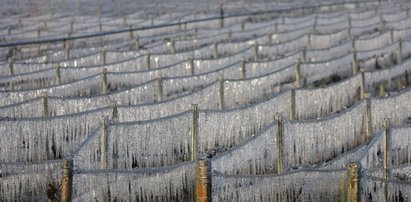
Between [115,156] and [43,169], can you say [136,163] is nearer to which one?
[115,156]

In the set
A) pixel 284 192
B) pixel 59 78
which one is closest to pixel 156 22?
pixel 59 78

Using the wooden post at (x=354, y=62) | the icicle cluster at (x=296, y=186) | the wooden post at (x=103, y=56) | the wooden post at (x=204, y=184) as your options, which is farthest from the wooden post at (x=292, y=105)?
the wooden post at (x=103, y=56)

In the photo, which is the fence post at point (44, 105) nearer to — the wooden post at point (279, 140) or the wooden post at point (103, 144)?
the wooden post at point (103, 144)

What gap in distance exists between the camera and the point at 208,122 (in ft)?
36.1

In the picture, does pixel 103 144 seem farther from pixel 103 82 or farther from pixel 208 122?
pixel 103 82

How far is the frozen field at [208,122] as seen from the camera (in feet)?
26.4

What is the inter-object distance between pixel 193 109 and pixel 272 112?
192 centimetres

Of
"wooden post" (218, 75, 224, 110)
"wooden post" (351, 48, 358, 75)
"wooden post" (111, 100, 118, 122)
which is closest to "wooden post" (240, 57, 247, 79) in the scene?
"wooden post" (218, 75, 224, 110)

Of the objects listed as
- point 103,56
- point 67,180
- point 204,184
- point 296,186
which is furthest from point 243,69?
point 204,184

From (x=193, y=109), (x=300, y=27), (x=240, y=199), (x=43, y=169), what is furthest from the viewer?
(x=300, y=27)

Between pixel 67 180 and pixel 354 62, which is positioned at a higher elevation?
pixel 354 62

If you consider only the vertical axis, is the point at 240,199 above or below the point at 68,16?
below

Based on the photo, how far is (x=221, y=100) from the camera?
42.5 feet

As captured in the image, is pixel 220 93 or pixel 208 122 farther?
pixel 220 93
